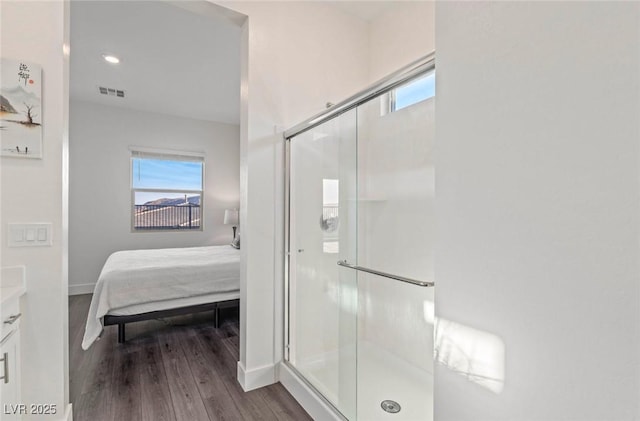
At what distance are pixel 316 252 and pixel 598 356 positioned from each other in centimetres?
170

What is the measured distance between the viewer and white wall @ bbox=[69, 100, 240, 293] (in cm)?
438

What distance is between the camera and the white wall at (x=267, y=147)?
210cm

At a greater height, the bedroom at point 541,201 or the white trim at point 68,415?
the bedroom at point 541,201

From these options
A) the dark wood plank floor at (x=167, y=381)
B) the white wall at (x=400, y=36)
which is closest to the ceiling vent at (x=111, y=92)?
the dark wood plank floor at (x=167, y=381)

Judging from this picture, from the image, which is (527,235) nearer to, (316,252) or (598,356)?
(598,356)

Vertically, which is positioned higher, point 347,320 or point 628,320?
point 628,320

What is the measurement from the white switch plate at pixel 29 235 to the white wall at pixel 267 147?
3.33ft

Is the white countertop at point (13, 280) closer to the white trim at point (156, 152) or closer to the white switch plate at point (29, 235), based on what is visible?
the white switch plate at point (29, 235)

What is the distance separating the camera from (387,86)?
1445 mm

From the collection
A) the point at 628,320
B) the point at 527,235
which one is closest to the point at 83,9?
the point at 527,235

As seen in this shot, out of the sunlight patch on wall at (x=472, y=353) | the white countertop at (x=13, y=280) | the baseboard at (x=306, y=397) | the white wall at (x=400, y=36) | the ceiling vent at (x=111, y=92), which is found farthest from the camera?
the ceiling vent at (x=111, y=92)

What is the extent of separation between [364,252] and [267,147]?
970 mm

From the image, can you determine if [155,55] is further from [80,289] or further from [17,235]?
[80,289]

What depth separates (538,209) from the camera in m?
0.66
